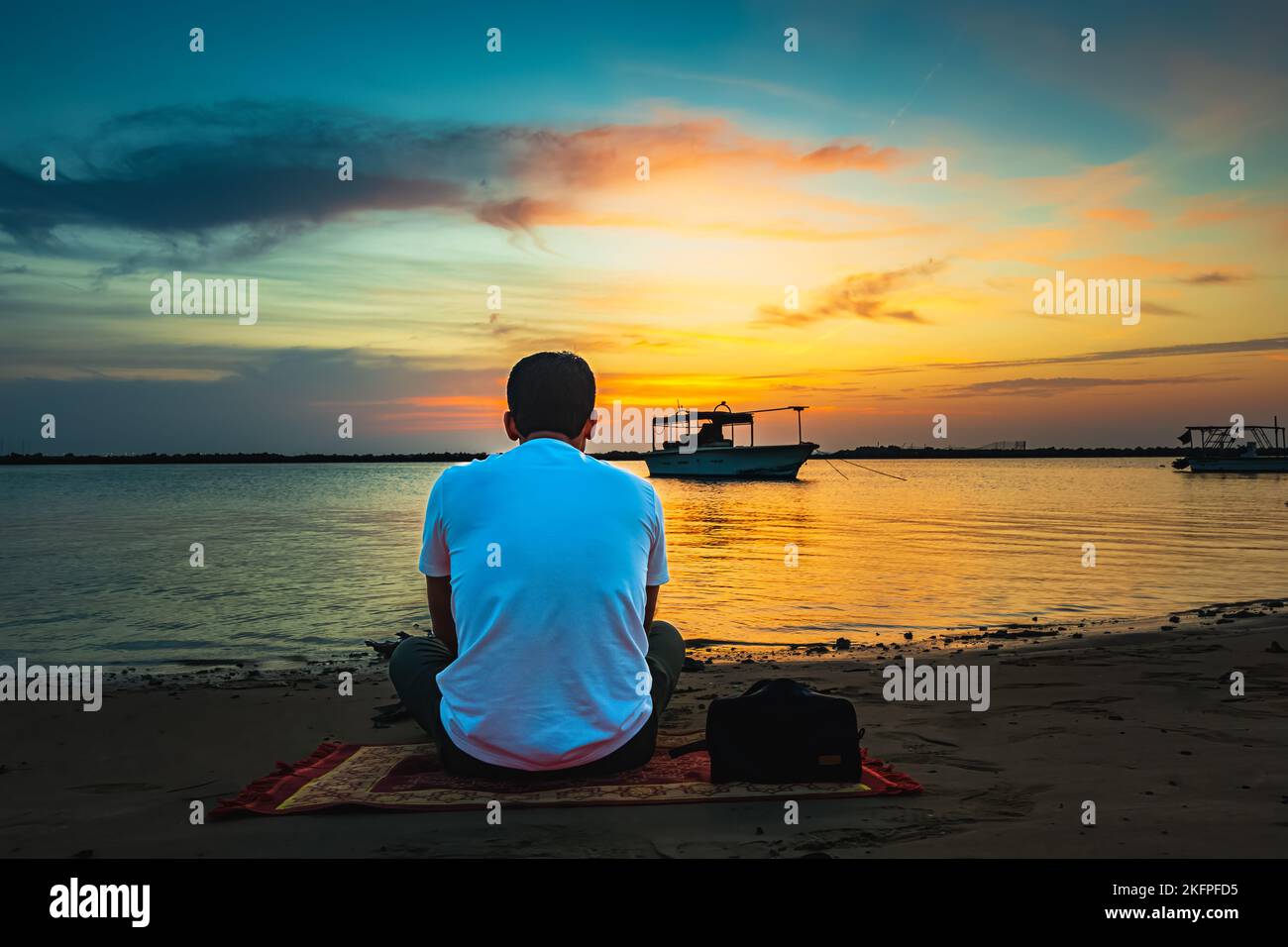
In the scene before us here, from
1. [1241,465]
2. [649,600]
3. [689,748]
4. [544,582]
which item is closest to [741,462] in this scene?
[1241,465]

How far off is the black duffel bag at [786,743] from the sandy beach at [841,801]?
0.25 meters

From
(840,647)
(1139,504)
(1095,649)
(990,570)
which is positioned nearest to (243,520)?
(990,570)

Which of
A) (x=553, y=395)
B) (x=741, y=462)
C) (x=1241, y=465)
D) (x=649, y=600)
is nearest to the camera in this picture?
(x=553, y=395)

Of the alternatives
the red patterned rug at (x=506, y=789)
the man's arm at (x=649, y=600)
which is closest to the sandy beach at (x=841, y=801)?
the red patterned rug at (x=506, y=789)

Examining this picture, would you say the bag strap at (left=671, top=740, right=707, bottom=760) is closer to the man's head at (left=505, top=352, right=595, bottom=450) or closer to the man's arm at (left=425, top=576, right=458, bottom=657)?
the man's arm at (left=425, top=576, right=458, bottom=657)

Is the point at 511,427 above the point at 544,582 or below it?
above

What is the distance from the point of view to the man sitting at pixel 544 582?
11.2 ft

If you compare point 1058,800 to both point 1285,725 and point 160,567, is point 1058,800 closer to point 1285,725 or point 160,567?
point 1285,725

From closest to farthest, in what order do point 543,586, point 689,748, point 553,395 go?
point 543,586 → point 553,395 → point 689,748

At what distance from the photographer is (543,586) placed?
339 centimetres

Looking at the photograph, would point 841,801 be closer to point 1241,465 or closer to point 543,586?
point 543,586

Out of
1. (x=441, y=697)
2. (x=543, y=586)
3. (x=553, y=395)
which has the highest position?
(x=553, y=395)

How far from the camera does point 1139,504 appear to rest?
147 ft

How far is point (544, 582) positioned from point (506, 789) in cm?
115
